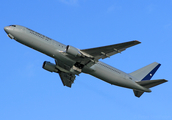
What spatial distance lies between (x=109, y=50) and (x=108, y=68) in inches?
217

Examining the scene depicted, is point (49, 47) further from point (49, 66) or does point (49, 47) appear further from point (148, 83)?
point (148, 83)

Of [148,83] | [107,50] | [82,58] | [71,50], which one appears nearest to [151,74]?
[148,83]

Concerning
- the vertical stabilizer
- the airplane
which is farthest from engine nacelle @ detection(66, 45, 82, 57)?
the vertical stabilizer

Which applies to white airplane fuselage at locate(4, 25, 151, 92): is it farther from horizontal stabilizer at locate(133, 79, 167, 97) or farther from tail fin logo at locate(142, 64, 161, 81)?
tail fin logo at locate(142, 64, 161, 81)

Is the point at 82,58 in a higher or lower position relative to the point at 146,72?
lower

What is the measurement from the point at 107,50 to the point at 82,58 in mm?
4313

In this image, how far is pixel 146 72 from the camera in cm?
5097

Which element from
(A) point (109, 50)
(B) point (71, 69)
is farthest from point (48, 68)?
(A) point (109, 50)

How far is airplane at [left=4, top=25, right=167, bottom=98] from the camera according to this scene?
133 feet

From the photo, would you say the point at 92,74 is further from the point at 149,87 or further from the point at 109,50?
the point at 149,87

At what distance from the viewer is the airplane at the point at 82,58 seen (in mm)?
40406

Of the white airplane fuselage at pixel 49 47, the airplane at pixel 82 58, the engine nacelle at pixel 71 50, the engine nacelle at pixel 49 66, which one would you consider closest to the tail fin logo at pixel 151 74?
the airplane at pixel 82 58

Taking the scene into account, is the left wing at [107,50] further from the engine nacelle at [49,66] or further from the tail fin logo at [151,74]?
the tail fin logo at [151,74]

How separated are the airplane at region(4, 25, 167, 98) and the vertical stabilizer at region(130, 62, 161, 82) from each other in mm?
203
